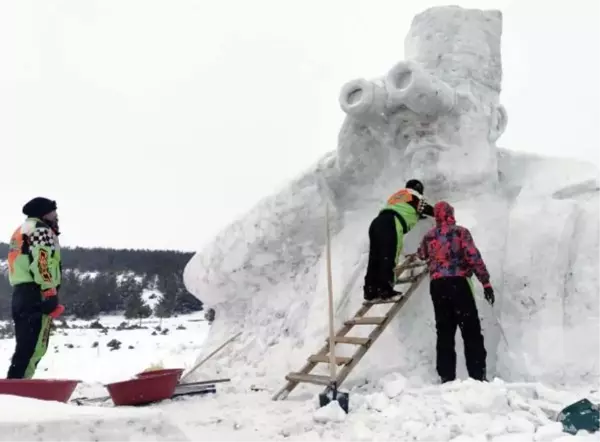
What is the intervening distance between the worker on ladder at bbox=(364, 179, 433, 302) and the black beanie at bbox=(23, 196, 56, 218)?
2.31 meters

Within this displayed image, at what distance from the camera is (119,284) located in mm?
28609

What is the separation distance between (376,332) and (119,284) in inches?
1038

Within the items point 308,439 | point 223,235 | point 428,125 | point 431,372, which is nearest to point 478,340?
point 431,372

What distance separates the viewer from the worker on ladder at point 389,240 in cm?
431

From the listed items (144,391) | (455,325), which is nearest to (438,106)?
(455,325)

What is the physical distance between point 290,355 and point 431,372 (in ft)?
3.96

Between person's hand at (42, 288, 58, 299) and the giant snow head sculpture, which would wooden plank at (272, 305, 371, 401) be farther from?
person's hand at (42, 288, 58, 299)

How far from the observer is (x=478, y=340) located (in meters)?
3.94

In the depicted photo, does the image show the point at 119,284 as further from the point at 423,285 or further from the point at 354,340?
the point at 354,340

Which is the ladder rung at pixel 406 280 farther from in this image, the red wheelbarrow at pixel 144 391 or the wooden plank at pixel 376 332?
the red wheelbarrow at pixel 144 391

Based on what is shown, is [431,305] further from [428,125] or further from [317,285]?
[428,125]

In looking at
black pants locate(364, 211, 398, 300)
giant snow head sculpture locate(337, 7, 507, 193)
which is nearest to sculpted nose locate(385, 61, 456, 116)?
giant snow head sculpture locate(337, 7, 507, 193)

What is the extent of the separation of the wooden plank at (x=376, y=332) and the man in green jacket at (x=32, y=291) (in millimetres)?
1955

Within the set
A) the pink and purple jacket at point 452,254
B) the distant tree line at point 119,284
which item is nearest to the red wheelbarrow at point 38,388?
the pink and purple jacket at point 452,254
